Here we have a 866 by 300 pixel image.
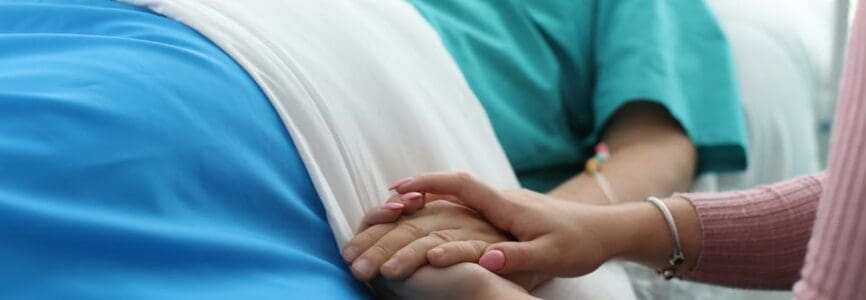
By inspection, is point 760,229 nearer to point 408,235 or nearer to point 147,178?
point 408,235

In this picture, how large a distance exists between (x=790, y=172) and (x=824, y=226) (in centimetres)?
63

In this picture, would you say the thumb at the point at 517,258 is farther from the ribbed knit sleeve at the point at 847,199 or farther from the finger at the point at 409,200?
the ribbed knit sleeve at the point at 847,199

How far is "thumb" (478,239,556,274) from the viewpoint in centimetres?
73

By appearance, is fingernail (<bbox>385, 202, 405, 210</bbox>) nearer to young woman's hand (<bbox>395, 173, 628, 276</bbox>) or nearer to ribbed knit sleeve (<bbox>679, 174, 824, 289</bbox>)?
young woman's hand (<bbox>395, 173, 628, 276</bbox>)

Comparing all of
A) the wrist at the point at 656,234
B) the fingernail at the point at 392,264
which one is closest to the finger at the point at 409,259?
the fingernail at the point at 392,264

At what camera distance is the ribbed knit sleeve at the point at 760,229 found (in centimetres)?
88

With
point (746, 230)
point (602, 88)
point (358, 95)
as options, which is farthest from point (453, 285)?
point (602, 88)

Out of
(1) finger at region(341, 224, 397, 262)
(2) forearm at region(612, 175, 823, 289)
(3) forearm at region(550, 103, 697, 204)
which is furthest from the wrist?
(1) finger at region(341, 224, 397, 262)

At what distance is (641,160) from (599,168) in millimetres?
41

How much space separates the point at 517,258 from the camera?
74cm

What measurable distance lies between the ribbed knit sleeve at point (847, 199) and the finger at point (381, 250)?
253 mm

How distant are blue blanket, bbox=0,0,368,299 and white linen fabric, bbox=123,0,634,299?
2 cm

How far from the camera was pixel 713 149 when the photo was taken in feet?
3.56

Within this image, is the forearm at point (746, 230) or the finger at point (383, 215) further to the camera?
the forearm at point (746, 230)
